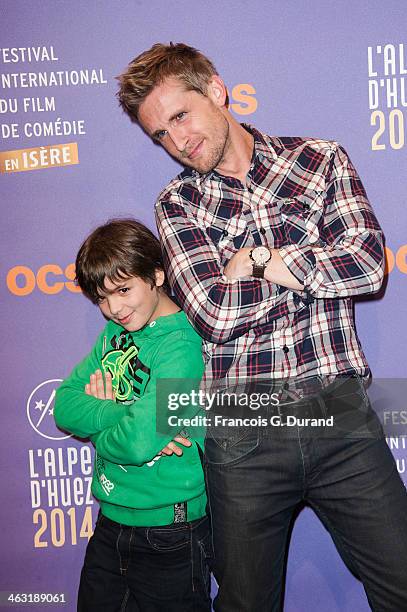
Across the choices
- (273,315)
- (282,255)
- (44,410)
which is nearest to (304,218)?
(282,255)

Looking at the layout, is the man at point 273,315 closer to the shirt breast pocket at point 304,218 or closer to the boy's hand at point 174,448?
the shirt breast pocket at point 304,218

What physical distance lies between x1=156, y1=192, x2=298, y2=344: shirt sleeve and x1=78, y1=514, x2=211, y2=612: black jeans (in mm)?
676

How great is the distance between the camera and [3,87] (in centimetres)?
261

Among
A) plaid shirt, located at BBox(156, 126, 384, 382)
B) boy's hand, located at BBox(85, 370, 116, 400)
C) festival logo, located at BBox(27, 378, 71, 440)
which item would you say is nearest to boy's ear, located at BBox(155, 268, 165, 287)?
plaid shirt, located at BBox(156, 126, 384, 382)

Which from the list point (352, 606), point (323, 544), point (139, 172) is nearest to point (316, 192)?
point (139, 172)

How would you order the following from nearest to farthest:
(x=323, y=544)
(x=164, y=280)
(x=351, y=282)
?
(x=351, y=282)
(x=164, y=280)
(x=323, y=544)

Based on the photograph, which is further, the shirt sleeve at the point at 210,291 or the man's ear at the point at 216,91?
the man's ear at the point at 216,91

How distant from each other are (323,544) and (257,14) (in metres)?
2.07

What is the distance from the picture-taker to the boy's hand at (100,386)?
224 cm

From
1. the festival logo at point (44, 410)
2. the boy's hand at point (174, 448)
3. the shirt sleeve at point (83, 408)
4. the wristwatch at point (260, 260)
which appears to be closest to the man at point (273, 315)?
the wristwatch at point (260, 260)

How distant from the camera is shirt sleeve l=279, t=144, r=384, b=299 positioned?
1.95 m

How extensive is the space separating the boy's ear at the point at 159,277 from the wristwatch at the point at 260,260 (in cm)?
42

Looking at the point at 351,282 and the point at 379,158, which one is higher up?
the point at 379,158

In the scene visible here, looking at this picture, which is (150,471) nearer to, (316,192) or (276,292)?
(276,292)
